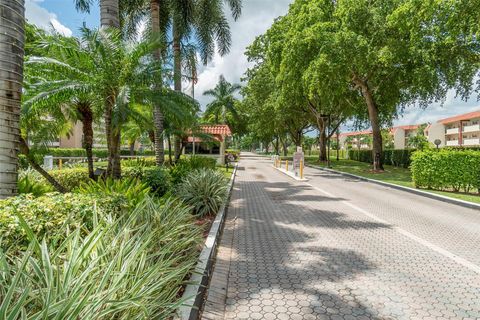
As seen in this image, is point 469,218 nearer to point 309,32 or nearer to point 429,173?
point 429,173

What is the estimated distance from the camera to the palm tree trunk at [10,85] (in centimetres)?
410

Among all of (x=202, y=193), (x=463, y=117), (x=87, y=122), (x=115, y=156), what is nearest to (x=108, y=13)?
(x=87, y=122)

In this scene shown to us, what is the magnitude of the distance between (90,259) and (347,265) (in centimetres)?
361

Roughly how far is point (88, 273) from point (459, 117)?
273ft

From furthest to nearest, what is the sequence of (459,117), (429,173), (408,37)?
(459,117) → (408,37) → (429,173)

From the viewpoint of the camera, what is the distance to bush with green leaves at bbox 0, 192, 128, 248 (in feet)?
10.6

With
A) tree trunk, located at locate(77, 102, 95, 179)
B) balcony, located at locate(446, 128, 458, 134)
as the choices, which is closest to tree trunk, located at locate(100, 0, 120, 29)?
tree trunk, located at locate(77, 102, 95, 179)

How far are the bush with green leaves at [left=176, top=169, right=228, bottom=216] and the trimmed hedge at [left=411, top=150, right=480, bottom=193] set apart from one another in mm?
9251

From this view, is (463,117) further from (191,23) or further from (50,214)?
(50,214)

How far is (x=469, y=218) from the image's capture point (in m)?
8.15

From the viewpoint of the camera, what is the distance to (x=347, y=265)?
188 inches

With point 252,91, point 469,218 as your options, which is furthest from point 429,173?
point 252,91

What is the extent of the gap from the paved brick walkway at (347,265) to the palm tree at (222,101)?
44.1 meters

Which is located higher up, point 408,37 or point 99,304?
point 408,37
